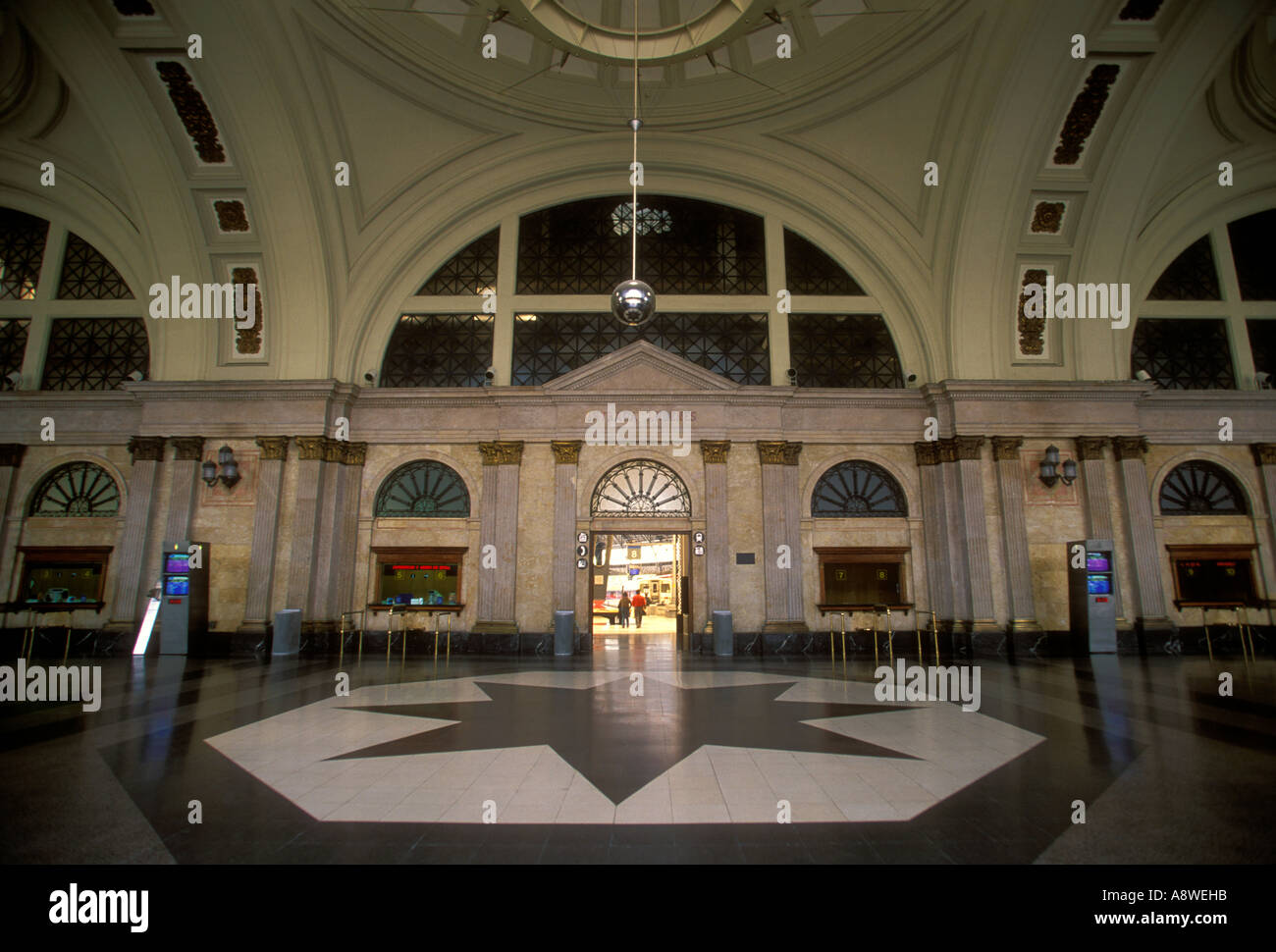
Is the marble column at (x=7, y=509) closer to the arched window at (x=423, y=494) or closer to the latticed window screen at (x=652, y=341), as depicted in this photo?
the arched window at (x=423, y=494)

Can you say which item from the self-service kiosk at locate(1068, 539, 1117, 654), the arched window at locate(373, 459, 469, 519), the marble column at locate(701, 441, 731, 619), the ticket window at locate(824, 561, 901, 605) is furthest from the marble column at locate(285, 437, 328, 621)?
the self-service kiosk at locate(1068, 539, 1117, 654)

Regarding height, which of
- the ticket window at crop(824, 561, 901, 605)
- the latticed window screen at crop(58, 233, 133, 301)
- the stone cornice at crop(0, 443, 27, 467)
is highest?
the latticed window screen at crop(58, 233, 133, 301)

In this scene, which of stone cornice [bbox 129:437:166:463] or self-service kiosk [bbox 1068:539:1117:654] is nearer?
self-service kiosk [bbox 1068:539:1117:654]

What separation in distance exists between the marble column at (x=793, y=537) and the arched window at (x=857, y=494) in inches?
23.9

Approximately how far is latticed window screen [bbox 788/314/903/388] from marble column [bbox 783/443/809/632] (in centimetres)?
214

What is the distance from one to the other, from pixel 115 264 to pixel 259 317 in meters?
4.16

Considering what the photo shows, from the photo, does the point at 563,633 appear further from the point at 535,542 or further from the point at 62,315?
the point at 62,315

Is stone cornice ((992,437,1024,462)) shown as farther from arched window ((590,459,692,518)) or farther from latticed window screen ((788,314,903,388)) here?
arched window ((590,459,692,518))

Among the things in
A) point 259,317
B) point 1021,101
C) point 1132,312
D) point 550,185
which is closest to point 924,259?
point 1021,101

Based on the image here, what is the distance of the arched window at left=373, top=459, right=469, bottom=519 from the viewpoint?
14.6 meters

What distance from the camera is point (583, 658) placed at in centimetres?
1265

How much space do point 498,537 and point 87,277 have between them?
1282 centimetres

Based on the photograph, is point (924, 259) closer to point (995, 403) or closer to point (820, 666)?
point (995, 403)
